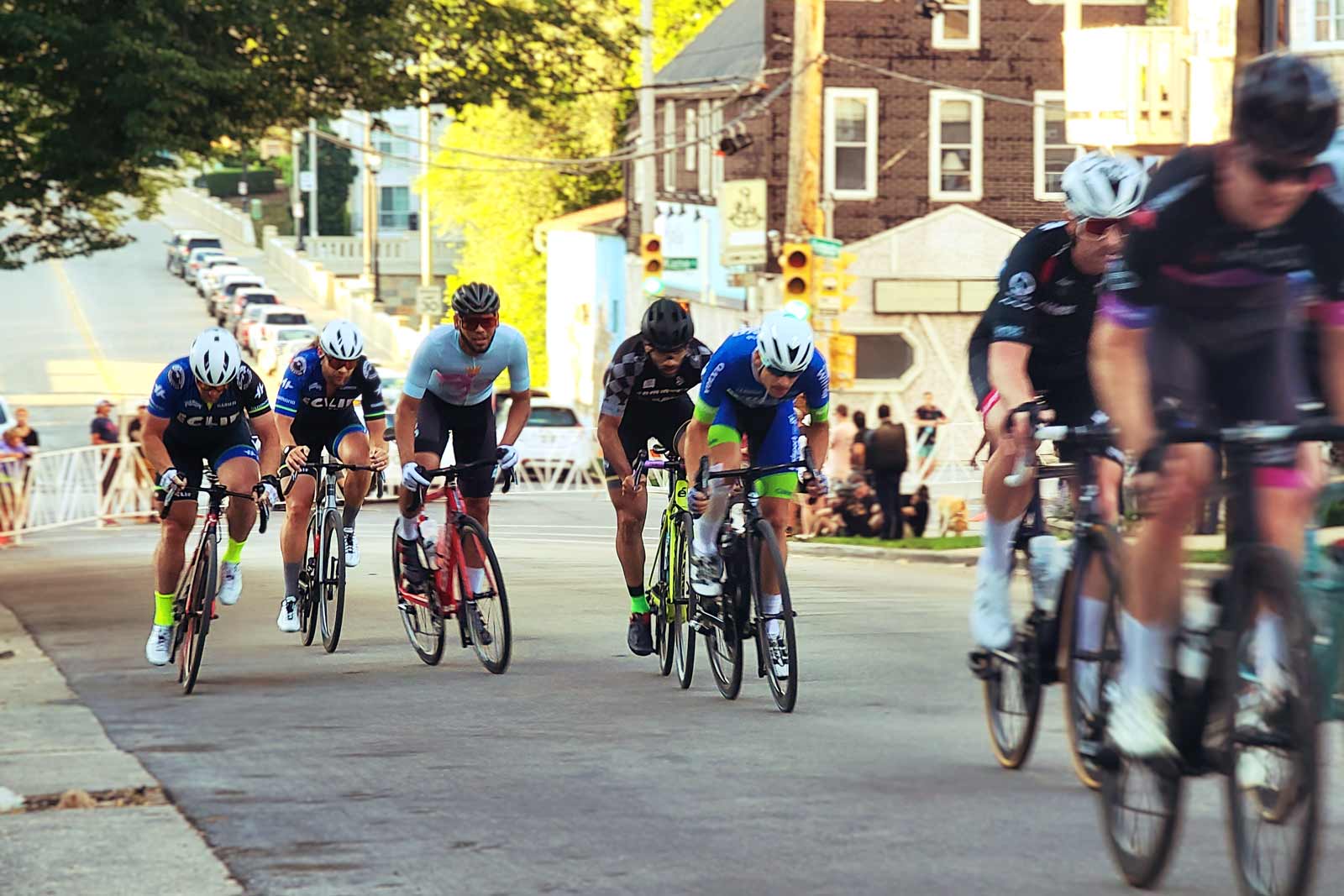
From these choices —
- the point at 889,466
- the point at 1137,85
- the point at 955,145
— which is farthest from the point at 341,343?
the point at 955,145

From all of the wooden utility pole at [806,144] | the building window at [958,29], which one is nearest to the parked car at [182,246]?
the building window at [958,29]

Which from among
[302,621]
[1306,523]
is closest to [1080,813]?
[1306,523]

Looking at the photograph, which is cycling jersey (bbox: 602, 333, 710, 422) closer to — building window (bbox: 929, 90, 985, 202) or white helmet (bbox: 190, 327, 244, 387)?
white helmet (bbox: 190, 327, 244, 387)

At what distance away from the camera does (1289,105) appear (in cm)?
558

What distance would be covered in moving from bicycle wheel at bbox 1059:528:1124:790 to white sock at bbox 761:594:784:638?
339 cm

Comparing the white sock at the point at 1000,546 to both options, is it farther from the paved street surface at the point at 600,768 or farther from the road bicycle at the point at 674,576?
the road bicycle at the point at 674,576

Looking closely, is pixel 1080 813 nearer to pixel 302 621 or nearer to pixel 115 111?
pixel 302 621

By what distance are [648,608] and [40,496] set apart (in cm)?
2216

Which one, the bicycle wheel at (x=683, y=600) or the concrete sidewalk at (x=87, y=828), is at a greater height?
the bicycle wheel at (x=683, y=600)

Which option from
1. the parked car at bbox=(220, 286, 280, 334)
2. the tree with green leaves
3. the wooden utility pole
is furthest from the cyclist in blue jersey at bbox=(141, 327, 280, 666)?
the parked car at bbox=(220, 286, 280, 334)

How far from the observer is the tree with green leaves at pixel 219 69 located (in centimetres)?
2066

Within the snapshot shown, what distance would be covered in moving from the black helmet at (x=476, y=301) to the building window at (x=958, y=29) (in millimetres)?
36365

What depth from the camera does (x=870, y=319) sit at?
4709cm

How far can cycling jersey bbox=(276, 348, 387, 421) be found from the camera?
14.0 m
